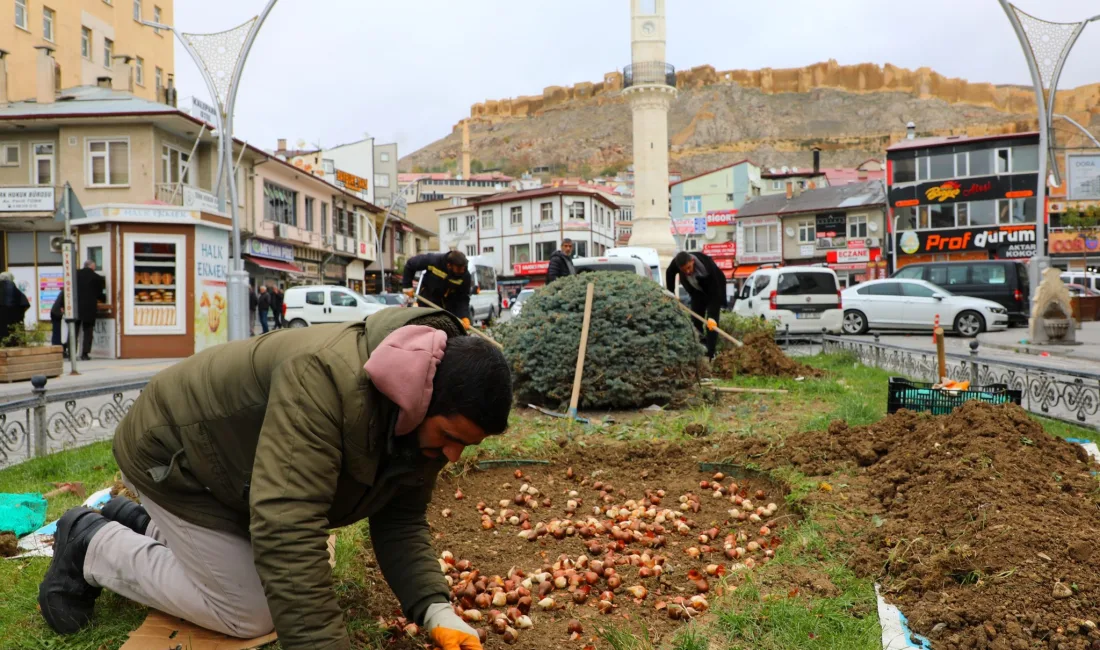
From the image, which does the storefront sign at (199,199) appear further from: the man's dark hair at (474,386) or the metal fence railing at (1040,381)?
the man's dark hair at (474,386)

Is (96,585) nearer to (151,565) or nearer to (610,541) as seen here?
(151,565)

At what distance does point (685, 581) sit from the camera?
13.2 ft

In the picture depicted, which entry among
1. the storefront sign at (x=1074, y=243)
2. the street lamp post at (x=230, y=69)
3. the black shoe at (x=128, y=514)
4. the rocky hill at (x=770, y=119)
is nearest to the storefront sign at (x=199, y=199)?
the street lamp post at (x=230, y=69)

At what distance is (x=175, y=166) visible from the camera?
3050 centimetres

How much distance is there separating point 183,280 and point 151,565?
20.4 metres

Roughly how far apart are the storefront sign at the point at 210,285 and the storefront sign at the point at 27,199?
7133 millimetres

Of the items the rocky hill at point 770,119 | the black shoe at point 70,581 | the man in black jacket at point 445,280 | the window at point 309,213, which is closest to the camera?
the black shoe at point 70,581

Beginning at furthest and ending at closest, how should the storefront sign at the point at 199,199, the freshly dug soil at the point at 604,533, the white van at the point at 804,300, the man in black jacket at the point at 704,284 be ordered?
the storefront sign at the point at 199,199, the white van at the point at 804,300, the man in black jacket at the point at 704,284, the freshly dug soil at the point at 604,533

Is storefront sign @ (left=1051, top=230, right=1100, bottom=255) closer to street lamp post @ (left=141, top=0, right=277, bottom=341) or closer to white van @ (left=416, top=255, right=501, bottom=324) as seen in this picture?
white van @ (left=416, top=255, right=501, bottom=324)

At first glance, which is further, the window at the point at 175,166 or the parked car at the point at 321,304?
the parked car at the point at 321,304

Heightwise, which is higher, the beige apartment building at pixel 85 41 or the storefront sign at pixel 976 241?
the beige apartment building at pixel 85 41

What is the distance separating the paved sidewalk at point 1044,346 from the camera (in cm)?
1548

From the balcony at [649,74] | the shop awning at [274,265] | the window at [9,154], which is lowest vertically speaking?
the shop awning at [274,265]

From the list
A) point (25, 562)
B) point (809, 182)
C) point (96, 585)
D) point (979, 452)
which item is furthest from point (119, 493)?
point (809, 182)
